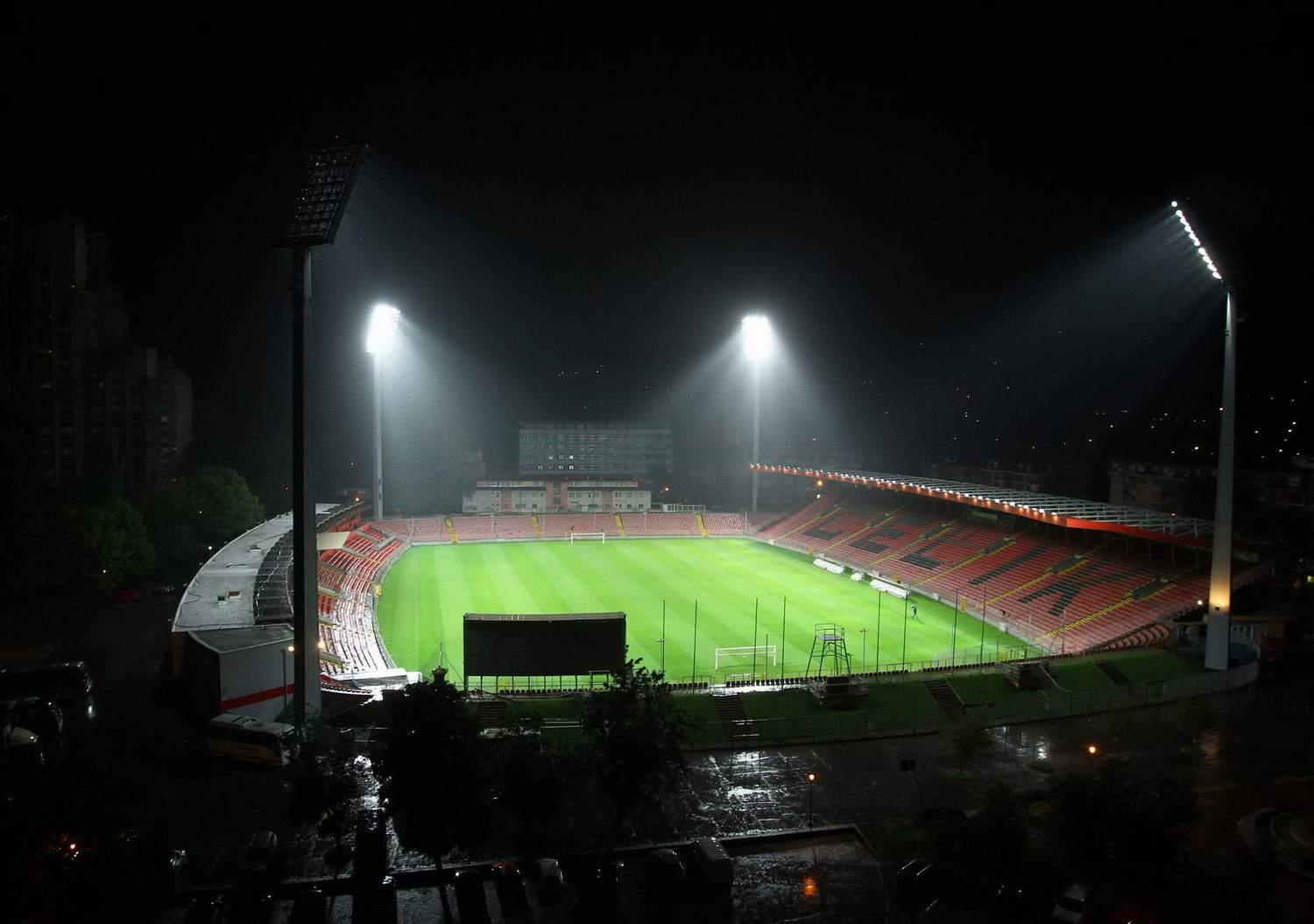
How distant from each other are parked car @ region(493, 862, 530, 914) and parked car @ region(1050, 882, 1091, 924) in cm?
698

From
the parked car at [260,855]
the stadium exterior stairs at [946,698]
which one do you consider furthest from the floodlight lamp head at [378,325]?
the parked car at [260,855]

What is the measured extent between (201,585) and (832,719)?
1898 cm

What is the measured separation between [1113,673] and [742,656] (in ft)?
33.3

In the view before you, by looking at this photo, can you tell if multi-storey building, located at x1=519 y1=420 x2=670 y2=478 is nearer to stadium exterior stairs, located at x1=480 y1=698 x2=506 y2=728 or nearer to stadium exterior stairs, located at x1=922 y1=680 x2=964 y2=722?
stadium exterior stairs, located at x1=922 y1=680 x2=964 y2=722

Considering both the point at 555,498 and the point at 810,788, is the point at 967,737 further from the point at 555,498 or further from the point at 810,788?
the point at 555,498

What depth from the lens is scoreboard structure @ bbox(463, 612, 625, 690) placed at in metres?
19.4

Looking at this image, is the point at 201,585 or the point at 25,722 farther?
the point at 201,585

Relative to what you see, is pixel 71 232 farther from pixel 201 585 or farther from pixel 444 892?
pixel 444 892

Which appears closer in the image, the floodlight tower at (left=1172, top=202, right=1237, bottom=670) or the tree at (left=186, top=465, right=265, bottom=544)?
the floodlight tower at (left=1172, top=202, right=1237, bottom=670)

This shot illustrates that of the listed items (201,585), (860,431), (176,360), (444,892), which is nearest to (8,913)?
(444,892)

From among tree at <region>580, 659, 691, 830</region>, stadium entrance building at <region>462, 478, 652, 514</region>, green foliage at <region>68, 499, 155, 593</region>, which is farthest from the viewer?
stadium entrance building at <region>462, 478, 652, 514</region>

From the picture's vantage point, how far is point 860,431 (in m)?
75.9

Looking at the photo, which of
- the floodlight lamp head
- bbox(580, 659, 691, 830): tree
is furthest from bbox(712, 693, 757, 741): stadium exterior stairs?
the floodlight lamp head

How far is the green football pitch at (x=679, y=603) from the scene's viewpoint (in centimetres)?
2542
